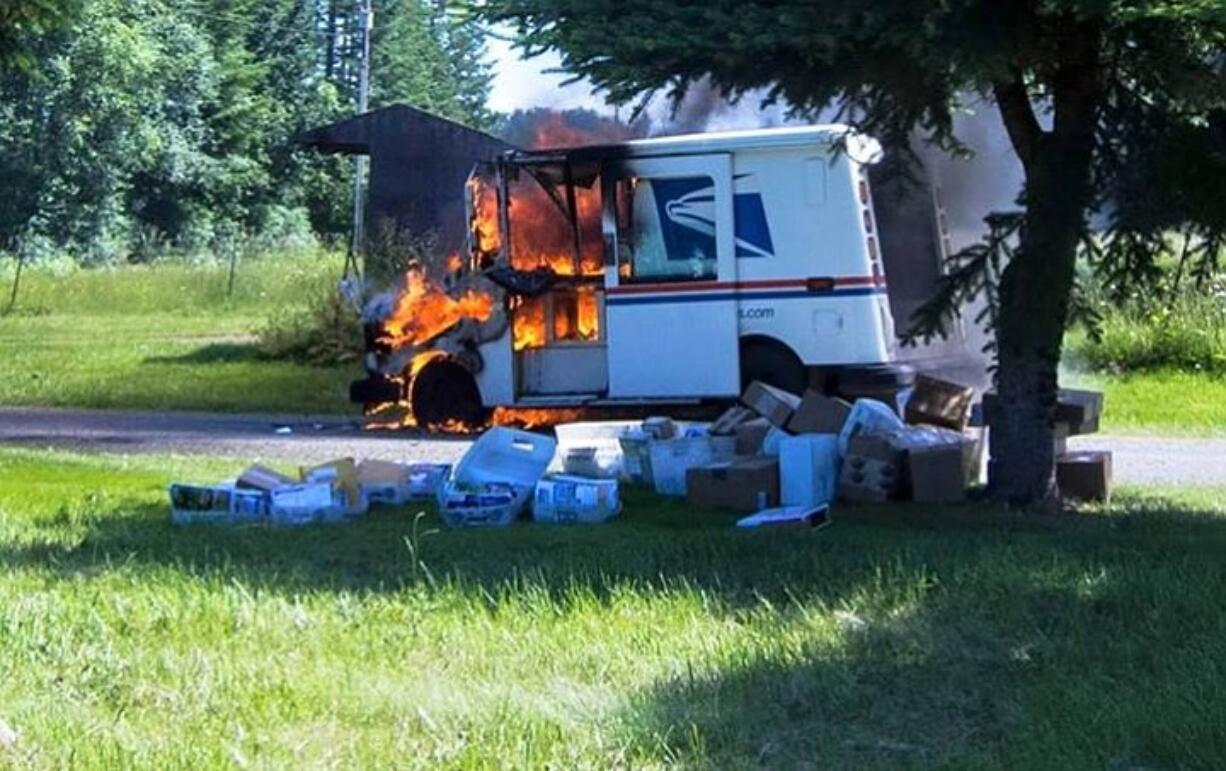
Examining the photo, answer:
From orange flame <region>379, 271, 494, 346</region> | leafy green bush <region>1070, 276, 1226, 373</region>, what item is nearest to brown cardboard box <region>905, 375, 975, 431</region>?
A: orange flame <region>379, 271, 494, 346</region>

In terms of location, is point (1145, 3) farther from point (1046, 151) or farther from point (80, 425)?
point (80, 425)

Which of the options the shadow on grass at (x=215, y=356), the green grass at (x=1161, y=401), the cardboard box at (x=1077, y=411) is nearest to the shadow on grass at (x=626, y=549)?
the cardboard box at (x=1077, y=411)

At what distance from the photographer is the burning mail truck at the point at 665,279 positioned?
15805mm

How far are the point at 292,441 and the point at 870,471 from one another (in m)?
6.59

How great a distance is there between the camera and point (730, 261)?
16.0 meters

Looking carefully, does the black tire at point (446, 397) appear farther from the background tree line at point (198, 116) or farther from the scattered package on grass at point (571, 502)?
the background tree line at point (198, 116)

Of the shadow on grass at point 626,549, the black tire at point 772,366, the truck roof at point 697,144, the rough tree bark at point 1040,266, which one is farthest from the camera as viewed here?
the black tire at point 772,366

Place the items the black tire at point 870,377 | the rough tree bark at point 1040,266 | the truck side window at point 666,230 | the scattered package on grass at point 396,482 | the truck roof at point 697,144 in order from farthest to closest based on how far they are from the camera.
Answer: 1. the truck side window at point 666,230
2. the black tire at point 870,377
3. the truck roof at point 697,144
4. the scattered package on grass at point 396,482
5. the rough tree bark at point 1040,266

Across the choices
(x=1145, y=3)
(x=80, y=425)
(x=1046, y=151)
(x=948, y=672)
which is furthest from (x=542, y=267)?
(x=948, y=672)

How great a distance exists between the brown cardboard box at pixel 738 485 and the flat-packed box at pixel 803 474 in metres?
0.06

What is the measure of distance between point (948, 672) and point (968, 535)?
3.45m

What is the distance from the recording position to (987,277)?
1180 centimetres

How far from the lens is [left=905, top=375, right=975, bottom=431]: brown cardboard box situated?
13.6 meters

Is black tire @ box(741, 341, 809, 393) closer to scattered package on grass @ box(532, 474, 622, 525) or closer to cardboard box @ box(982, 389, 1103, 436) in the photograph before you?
cardboard box @ box(982, 389, 1103, 436)
